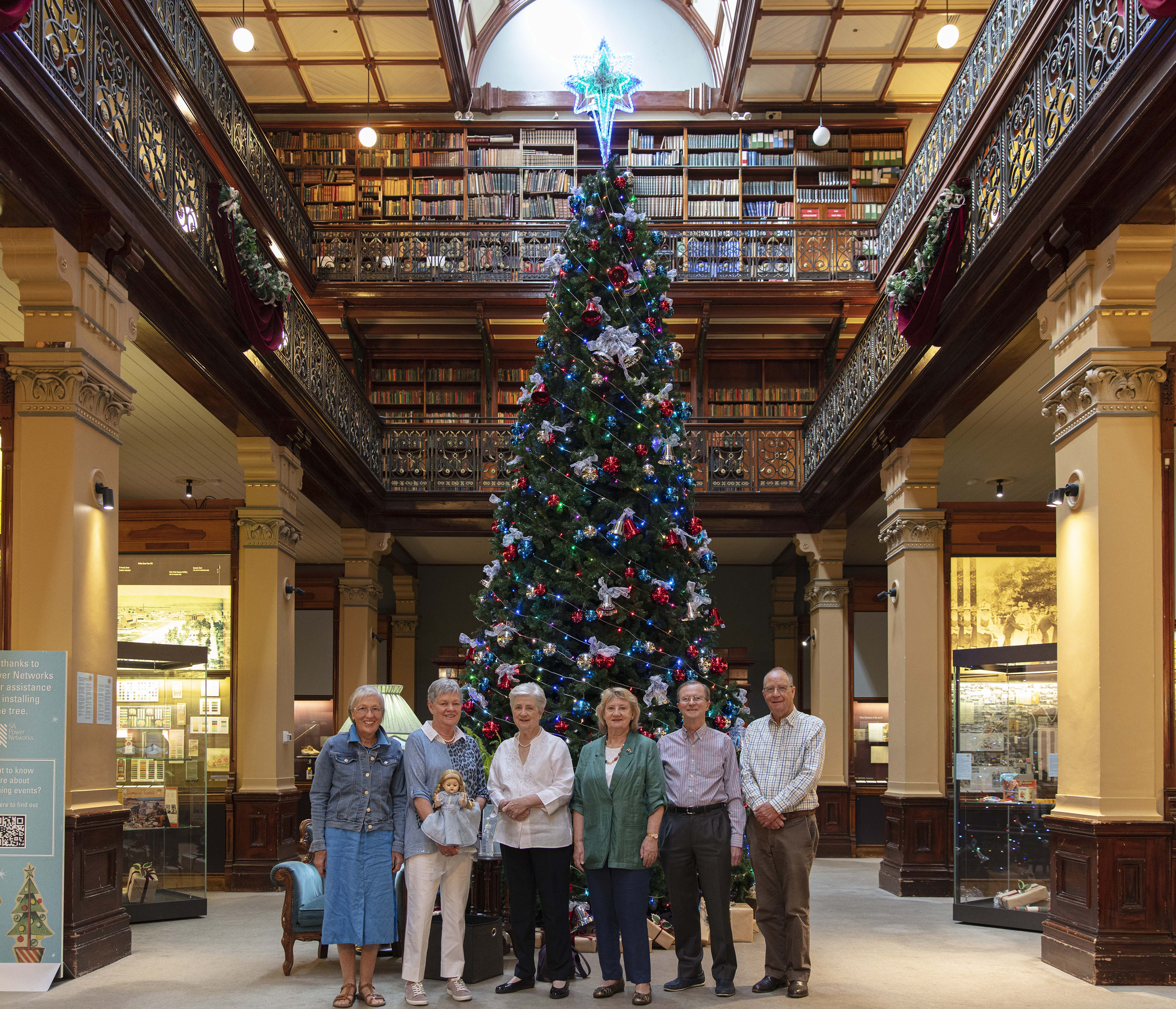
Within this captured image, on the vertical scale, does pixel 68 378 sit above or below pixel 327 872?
above

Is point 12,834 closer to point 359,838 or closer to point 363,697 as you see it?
point 359,838

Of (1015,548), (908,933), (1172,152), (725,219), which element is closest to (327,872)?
(908,933)

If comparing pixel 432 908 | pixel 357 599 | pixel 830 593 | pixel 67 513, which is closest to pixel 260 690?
pixel 357 599

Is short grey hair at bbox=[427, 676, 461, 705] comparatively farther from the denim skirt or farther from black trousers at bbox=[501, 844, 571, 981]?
black trousers at bbox=[501, 844, 571, 981]

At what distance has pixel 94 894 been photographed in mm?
5602

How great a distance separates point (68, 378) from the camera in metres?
5.54

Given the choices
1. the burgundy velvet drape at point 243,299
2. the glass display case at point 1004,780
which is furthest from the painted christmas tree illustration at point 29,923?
the glass display case at point 1004,780

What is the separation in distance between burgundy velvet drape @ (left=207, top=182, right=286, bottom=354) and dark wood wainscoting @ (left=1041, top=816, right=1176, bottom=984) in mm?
5240

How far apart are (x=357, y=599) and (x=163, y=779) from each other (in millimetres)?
5160

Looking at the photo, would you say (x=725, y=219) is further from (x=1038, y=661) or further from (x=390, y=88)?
(x=1038, y=661)

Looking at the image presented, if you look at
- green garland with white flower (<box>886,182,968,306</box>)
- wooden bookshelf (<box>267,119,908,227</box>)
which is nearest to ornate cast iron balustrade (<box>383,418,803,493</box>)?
wooden bookshelf (<box>267,119,908,227</box>)

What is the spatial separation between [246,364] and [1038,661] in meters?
5.16

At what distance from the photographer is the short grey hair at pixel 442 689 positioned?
16.8 feet

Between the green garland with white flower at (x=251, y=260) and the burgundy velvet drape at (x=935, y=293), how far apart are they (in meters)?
3.81
